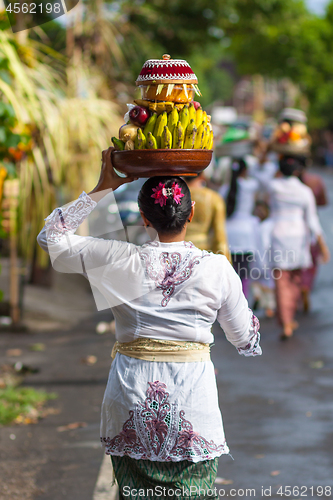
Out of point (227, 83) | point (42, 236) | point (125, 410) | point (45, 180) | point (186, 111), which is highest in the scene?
point (227, 83)

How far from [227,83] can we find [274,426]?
76400mm

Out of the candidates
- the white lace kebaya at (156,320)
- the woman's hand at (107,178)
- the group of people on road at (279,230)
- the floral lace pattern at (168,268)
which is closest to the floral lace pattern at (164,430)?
the white lace kebaya at (156,320)

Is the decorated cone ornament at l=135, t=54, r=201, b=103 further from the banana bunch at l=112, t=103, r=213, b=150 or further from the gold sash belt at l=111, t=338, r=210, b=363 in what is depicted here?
the gold sash belt at l=111, t=338, r=210, b=363

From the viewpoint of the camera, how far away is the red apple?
8.98 ft

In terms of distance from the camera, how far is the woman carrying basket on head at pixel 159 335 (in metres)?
2.62

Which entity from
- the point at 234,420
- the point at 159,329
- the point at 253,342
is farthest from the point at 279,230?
the point at 159,329

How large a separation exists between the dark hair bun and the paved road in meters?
2.06

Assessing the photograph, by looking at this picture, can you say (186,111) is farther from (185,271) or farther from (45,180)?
(45,180)

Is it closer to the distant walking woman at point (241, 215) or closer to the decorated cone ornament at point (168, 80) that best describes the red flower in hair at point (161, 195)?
the decorated cone ornament at point (168, 80)

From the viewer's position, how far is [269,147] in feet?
32.6

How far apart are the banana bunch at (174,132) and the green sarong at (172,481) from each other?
116 cm

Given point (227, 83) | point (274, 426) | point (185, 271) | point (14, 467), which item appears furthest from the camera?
point (227, 83)

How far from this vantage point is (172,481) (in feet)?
8.64

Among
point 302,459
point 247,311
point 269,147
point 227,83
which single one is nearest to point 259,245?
point 269,147
